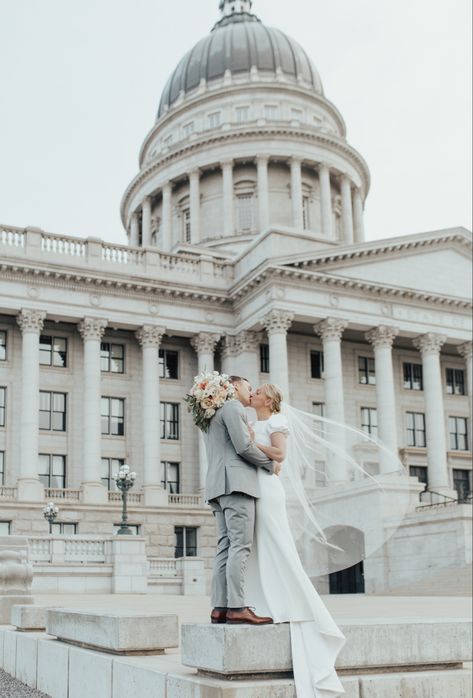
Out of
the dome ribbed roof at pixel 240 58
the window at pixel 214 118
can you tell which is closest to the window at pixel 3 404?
the window at pixel 214 118

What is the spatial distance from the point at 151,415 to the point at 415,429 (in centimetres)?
1619

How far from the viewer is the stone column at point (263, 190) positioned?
6694cm

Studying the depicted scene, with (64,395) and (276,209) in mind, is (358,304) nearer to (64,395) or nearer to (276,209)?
(64,395)

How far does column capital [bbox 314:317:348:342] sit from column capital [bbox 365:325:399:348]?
217 centimetres

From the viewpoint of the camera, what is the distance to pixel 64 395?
47.5 m

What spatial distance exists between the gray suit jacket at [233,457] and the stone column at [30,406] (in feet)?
119

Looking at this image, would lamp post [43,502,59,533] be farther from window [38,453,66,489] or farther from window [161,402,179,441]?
window [161,402,179,441]

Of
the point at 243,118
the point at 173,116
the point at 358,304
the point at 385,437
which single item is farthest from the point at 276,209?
the point at 385,437

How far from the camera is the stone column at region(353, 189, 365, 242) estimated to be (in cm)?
7388

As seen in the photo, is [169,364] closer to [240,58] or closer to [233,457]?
[240,58]

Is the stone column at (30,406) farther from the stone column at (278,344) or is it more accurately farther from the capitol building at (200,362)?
the stone column at (278,344)

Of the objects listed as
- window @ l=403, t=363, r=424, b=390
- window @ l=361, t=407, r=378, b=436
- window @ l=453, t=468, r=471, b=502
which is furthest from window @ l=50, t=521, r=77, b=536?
window @ l=453, t=468, r=471, b=502

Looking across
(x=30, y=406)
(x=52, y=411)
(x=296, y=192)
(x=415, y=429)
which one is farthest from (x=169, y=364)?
(x=296, y=192)

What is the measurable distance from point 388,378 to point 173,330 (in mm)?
11641
